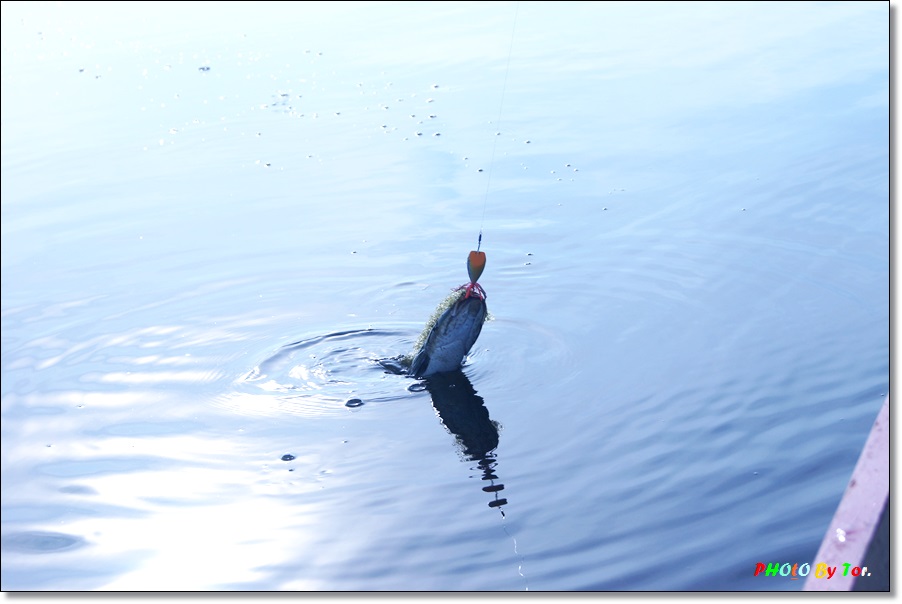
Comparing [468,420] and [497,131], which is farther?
[497,131]

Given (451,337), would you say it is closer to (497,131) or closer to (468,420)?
(468,420)

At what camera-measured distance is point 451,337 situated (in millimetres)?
9047

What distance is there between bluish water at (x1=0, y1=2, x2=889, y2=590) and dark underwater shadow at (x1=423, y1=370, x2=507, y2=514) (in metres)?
0.04

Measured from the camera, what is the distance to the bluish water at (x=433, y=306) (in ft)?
23.5

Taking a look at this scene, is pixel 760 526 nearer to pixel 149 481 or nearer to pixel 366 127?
pixel 149 481

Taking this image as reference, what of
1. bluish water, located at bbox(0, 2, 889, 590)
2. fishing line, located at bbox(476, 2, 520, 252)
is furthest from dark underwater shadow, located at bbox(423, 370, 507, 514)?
fishing line, located at bbox(476, 2, 520, 252)

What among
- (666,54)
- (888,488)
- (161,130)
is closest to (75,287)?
(161,130)

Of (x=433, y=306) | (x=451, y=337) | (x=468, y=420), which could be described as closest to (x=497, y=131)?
(x=433, y=306)

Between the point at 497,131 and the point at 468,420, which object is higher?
the point at 497,131

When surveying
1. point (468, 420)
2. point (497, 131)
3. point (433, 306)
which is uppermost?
point (497, 131)

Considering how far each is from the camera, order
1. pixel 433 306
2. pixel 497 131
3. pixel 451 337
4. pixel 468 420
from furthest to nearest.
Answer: pixel 497 131, pixel 433 306, pixel 451 337, pixel 468 420

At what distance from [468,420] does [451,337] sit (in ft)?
2.51

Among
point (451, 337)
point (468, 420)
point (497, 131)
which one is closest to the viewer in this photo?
point (468, 420)

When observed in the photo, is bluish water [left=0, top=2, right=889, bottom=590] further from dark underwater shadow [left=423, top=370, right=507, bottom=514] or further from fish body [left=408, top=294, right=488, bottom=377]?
fish body [left=408, top=294, right=488, bottom=377]
